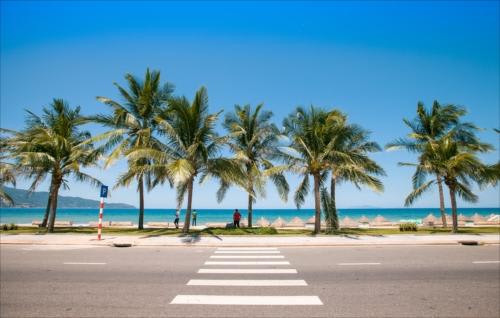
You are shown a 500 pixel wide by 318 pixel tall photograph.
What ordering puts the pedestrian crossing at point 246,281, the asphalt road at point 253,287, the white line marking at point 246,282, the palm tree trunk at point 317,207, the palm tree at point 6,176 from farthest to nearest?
the palm tree at point 6,176 → the palm tree trunk at point 317,207 → the white line marking at point 246,282 → the pedestrian crossing at point 246,281 → the asphalt road at point 253,287

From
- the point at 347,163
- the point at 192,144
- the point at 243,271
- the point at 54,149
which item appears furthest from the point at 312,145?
the point at 54,149

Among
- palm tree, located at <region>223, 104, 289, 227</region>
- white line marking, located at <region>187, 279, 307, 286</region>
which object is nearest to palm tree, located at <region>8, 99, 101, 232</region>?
palm tree, located at <region>223, 104, 289, 227</region>

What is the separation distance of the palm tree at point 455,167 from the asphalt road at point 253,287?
11.6 m

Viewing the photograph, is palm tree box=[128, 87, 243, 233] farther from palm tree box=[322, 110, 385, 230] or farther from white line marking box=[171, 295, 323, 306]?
white line marking box=[171, 295, 323, 306]

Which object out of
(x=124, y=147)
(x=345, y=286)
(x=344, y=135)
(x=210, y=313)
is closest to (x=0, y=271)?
(x=210, y=313)

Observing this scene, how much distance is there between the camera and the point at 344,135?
19.2 metres

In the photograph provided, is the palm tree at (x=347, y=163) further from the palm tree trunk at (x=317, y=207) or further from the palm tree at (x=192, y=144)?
the palm tree at (x=192, y=144)

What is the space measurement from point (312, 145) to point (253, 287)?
14.0 metres

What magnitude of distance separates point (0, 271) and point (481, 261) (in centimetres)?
1516

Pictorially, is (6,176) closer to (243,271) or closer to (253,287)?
(243,271)

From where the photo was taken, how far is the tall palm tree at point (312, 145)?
1895 centimetres

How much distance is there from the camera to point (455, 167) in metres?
20.5

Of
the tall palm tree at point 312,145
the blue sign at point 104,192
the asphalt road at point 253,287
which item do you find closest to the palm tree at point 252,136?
the tall palm tree at point 312,145

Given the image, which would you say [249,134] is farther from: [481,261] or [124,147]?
[481,261]
